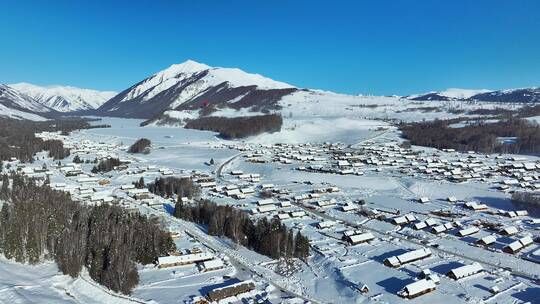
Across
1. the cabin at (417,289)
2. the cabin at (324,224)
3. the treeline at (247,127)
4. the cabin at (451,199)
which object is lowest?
the cabin at (417,289)

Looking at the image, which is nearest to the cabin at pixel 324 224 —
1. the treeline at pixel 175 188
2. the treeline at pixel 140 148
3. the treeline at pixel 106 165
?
the treeline at pixel 175 188

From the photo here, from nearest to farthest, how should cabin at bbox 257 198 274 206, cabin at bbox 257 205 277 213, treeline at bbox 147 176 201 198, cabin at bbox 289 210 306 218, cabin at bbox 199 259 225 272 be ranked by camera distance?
cabin at bbox 199 259 225 272 < cabin at bbox 289 210 306 218 < cabin at bbox 257 205 277 213 < cabin at bbox 257 198 274 206 < treeline at bbox 147 176 201 198

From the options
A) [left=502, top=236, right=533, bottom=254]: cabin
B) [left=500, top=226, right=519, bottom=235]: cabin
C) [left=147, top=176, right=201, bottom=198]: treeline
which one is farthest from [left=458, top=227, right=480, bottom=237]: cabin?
[left=147, top=176, right=201, bottom=198]: treeline

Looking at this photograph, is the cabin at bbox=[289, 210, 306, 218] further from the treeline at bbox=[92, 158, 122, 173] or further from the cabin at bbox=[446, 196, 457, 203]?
the treeline at bbox=[92, 158, 122, 173]

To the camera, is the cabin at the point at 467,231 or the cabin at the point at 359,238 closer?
the cabin at the point at 359,238

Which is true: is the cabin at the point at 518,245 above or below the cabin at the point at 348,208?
below

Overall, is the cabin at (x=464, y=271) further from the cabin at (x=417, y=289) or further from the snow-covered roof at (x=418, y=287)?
the snow-covered roof at (x=418, y=287)
